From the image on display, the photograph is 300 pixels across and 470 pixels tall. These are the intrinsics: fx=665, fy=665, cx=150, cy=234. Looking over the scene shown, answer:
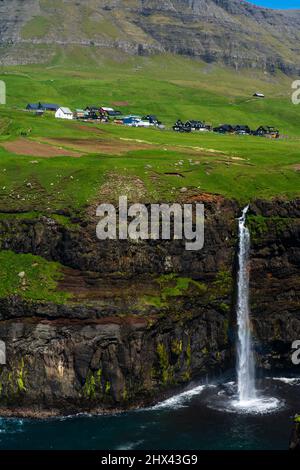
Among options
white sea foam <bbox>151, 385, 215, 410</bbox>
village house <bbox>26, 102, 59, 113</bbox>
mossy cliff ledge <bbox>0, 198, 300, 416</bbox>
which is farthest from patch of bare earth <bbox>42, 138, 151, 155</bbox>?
village house <bbox>26, 102, 59, 113</bbox>

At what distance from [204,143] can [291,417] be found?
7260cm

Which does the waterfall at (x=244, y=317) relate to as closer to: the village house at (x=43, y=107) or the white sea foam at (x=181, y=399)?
the white sea foam at (x=181, y=399)

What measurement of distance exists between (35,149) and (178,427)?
175 ft

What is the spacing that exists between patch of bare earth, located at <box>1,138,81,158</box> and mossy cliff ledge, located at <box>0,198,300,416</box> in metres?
21.0

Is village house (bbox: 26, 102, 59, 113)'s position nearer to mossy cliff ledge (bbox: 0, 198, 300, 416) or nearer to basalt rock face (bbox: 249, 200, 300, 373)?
mossy cliff ledge (bbox: 0, 198, 300, 416)

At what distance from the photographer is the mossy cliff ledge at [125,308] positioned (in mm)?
70375

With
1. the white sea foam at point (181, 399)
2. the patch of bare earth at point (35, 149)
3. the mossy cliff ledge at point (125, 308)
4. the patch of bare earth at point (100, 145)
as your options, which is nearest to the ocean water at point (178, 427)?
the white sea foam at point (181, 399)

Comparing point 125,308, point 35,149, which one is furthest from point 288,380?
point 35,149

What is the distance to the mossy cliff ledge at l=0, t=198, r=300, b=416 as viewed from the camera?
70375 millimetres

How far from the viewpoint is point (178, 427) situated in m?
64.6

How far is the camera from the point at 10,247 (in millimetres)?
78812

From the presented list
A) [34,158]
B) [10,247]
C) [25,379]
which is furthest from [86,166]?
[25,379]

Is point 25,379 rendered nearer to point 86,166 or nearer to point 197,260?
point 197,260

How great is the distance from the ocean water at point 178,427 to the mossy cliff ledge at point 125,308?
2.88 metres
